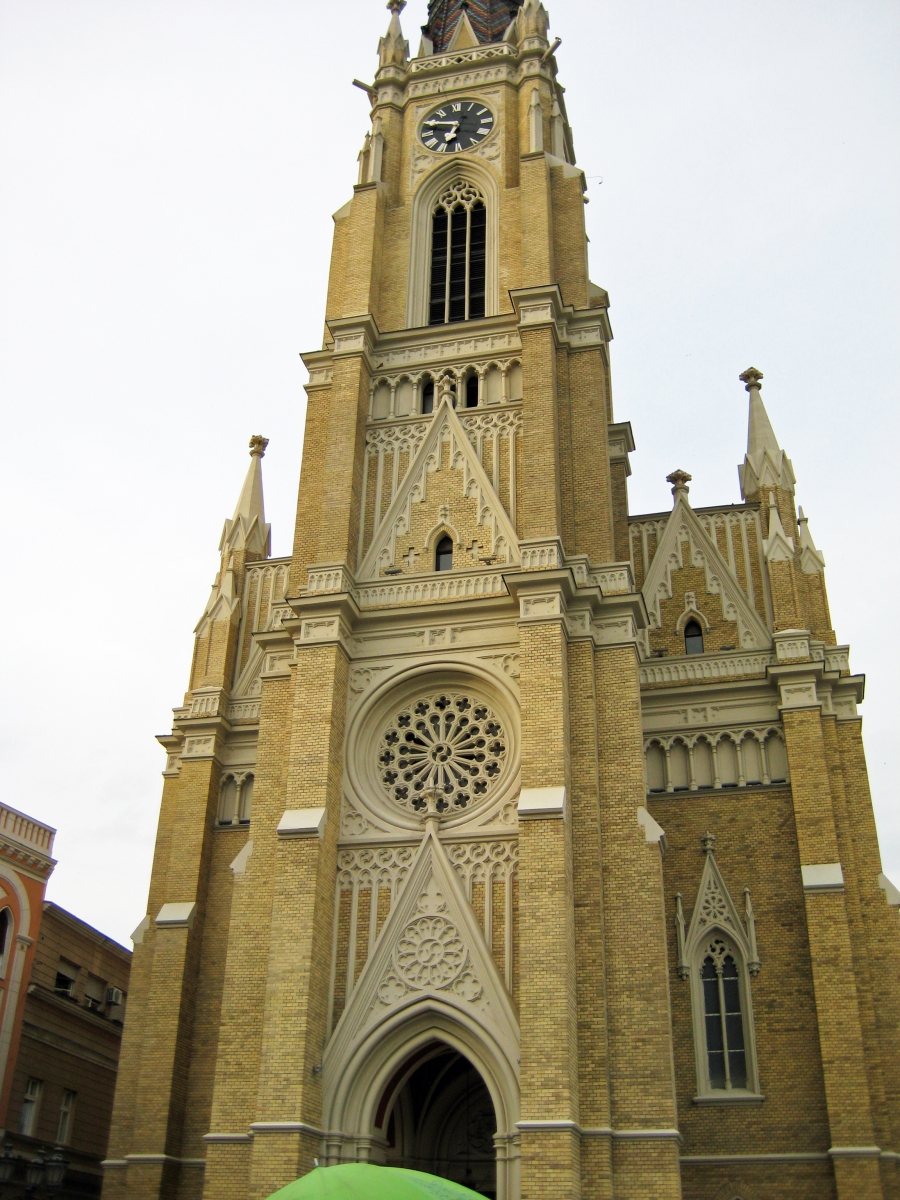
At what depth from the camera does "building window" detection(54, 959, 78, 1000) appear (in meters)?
33.7

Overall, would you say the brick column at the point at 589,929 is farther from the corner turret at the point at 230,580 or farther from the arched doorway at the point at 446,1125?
the corner turret at the point at 230,580

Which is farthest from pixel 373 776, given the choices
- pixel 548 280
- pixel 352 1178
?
pixel 352 1178

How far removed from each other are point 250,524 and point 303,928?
13.9 metres

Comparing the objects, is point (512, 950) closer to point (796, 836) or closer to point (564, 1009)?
point (564, 1009)

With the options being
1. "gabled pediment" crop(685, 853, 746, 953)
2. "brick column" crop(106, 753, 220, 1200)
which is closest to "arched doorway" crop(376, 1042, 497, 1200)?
"brick column" crop(106, 753, 220, 1200)

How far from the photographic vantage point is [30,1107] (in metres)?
30.9

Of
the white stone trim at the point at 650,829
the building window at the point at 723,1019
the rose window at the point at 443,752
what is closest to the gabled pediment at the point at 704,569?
the rose window at the point at 443,752

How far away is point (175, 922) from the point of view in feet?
88.6

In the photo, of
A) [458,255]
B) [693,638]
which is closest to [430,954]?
[693,638]

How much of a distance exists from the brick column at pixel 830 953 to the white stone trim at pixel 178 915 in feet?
43.0

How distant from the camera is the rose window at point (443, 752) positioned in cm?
2450

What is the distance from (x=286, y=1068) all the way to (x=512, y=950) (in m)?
4.42

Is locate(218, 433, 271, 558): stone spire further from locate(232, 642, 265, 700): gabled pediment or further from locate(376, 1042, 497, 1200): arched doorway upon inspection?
locate(376, 1042, 497, 1200): arched doorway

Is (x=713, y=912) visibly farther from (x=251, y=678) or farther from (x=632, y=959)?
(x=251, y=678)
